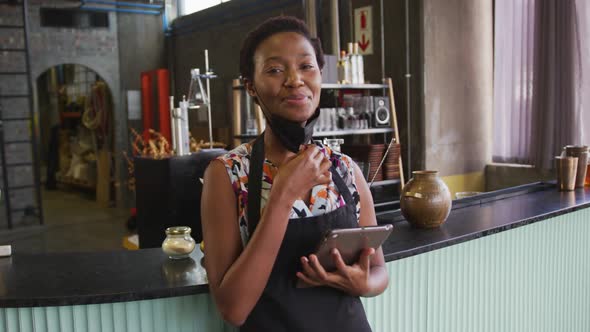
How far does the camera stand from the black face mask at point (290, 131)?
1.32 meters

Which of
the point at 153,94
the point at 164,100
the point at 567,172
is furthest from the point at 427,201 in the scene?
the point at 153,94

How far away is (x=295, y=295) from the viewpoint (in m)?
1.32

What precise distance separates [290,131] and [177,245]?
731mm

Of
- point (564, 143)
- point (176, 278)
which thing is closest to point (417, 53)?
point (564, 143)

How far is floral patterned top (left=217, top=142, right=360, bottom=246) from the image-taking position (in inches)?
51.9

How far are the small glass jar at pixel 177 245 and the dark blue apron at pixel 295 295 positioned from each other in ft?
1.79

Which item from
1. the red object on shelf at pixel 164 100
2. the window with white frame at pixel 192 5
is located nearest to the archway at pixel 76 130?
the red object on shelf at pixel 164 100

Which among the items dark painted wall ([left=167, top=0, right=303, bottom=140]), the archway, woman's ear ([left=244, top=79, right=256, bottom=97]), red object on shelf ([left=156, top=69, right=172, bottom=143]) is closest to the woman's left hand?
woman's ear ([left=244, top=79, right=256, bottom=97])

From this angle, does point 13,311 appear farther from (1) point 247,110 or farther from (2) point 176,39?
(2) point 176,39

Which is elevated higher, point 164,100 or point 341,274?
point 164,100

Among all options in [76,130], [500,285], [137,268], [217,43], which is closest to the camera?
[137,268]

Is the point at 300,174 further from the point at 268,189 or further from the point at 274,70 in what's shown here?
the point at 274,70

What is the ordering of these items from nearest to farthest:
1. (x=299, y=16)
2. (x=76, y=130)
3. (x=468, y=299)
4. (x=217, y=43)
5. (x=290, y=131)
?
(x=290, y=131) → (x=468, y=299) → (x=299, y=16) → (x=217, y=43) → (x=76, y=130)

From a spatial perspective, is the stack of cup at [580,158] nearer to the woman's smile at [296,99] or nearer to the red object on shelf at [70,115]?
the woman's smile at [296,99]
